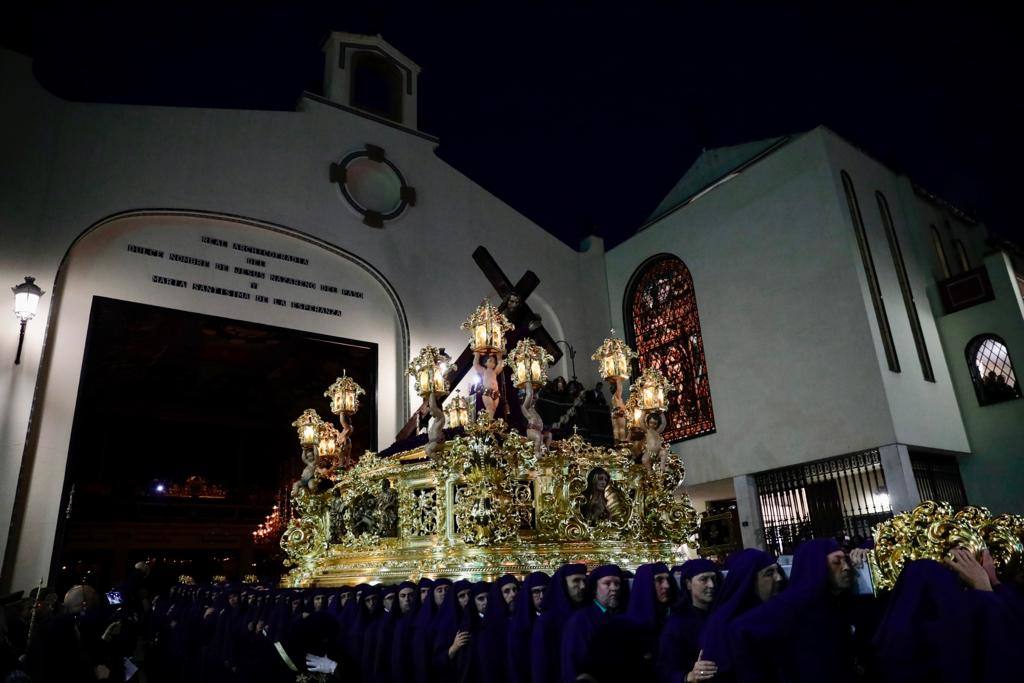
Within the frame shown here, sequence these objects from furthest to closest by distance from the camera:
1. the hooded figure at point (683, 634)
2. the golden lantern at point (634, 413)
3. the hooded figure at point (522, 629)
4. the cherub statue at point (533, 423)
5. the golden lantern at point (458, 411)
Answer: the golden lantern at point (458, 411) < the golden lantern at point (634, 413) < the cherub statue at point (533, 423) < the hooded figure at point (522, 629) < the hooded figure at point (683, 634)

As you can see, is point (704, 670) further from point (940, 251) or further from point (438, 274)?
point (940, 251)

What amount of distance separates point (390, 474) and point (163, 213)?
722cm

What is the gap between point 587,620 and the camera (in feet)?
12.8

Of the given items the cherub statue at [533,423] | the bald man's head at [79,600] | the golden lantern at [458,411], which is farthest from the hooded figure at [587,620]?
the golden lantern at [458,411]

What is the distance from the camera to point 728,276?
50.2 feet

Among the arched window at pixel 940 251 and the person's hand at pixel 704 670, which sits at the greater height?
the arched window at pixel 940 251

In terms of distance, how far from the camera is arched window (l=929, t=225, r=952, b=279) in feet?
53.0

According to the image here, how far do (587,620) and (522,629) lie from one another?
34.4 inches

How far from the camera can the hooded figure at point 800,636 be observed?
278 cm

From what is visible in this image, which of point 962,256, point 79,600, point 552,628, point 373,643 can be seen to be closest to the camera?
point 552,628

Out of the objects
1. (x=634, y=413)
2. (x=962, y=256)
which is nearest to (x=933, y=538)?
(x=634, y=413)

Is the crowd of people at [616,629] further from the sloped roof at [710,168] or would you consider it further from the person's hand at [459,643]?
the sloped roof at [710,168]

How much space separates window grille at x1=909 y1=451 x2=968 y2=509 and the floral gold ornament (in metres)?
9.65

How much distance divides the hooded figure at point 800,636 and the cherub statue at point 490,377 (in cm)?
544
